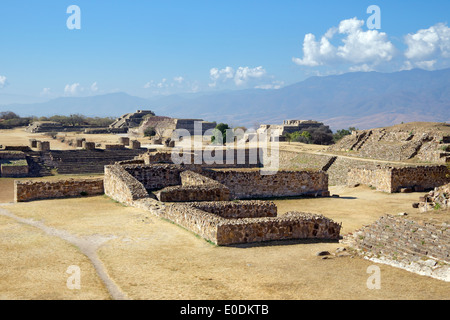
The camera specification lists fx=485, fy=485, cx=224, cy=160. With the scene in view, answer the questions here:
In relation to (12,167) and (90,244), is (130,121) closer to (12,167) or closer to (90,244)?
(12,167)

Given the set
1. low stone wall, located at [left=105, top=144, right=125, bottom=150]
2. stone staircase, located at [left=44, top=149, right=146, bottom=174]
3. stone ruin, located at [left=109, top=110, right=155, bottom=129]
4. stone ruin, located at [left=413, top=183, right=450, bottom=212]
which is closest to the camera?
stone ruin, located at [left=413, top=183, right=450, bottom=212]

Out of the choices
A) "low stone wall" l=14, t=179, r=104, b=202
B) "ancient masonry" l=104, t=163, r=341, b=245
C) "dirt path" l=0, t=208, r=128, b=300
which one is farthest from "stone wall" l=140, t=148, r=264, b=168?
"dirt path" l=0, t=208, r=128, b=300

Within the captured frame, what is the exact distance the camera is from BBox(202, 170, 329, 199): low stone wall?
728 inches

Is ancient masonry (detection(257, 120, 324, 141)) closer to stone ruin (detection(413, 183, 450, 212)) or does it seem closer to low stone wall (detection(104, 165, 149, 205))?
low stone wall (detection(104, 165, 149, 205))

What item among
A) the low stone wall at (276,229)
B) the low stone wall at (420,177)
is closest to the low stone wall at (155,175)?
the low stone wall at (276,229)

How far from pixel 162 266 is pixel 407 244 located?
4.67 m

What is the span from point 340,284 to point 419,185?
15.4 meters

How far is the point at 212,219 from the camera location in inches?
420

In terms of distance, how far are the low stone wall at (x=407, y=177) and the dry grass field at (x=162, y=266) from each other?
8493 mm

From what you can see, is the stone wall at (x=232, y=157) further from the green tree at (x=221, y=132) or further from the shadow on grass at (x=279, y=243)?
the shadow on grass at (x=279, y=243)

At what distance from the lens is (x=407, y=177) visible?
21125 mm

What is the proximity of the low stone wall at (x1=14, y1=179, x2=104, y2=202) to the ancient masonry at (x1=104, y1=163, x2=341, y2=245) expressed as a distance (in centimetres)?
52
